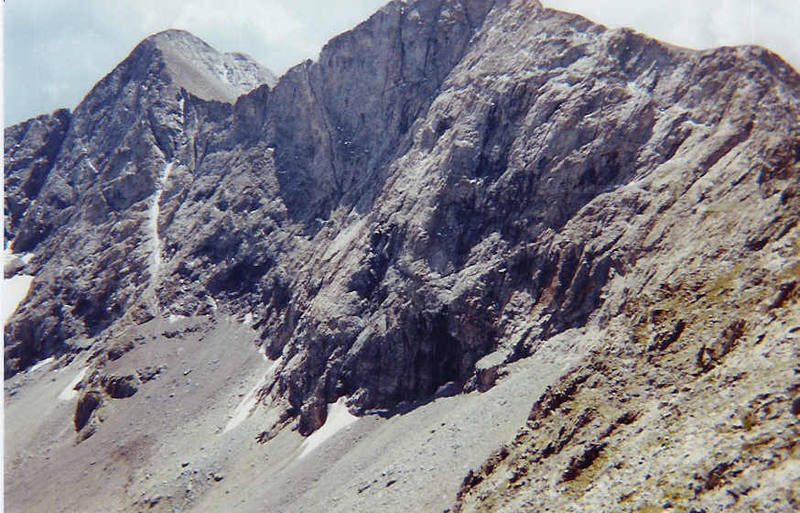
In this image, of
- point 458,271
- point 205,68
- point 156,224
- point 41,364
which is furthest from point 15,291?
point 458,271

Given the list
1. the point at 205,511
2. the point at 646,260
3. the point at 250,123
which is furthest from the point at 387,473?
the point at 250,123

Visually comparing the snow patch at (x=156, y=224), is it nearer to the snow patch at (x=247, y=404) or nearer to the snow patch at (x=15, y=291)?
the snow patch at (x=15, y=291)

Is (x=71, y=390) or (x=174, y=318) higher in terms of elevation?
(x=174, y=318)

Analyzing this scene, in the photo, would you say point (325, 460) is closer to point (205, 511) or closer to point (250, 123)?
point (205, 511)

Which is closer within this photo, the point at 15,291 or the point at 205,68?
the point at 15,291

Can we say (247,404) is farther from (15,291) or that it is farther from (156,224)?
(15,291)

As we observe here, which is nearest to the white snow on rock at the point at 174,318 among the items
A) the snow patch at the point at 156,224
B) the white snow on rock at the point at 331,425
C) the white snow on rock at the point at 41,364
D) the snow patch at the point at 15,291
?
the snow patch at the point at 156,224
